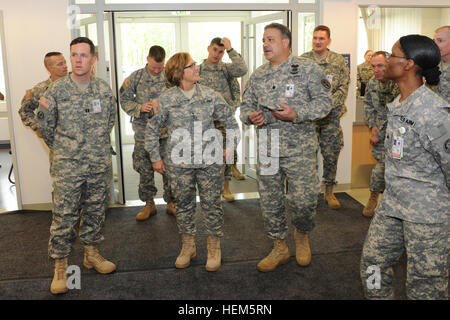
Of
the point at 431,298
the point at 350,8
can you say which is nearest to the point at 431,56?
the point at 431,298

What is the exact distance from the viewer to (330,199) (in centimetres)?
480

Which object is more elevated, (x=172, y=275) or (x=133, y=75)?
(x=133, y=75)

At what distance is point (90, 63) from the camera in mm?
2920

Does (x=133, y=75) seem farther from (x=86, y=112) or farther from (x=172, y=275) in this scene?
(x=172, y=275)

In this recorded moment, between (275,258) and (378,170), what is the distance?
5.19 feet

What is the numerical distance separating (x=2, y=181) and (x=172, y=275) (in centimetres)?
453

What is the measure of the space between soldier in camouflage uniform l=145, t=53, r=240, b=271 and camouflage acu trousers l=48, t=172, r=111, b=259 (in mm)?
417

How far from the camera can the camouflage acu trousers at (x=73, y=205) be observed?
287 centimetres

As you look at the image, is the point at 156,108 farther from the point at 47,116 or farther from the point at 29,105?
the point at 29,105

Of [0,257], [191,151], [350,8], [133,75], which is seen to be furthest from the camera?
[350,8]

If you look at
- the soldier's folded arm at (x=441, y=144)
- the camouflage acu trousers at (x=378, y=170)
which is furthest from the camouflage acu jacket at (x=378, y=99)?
the soldier's folded arm at (x=441, y=144)

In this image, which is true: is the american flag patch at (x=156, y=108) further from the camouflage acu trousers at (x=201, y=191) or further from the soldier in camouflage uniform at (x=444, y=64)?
the soldier in camouflage uniform at (x=444, y=64)

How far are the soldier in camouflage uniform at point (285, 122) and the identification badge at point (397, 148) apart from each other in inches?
34.4

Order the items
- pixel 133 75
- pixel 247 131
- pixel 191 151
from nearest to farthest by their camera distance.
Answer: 1. pixel 191 151
2. pixel 133 75
3. pixel 247 131
